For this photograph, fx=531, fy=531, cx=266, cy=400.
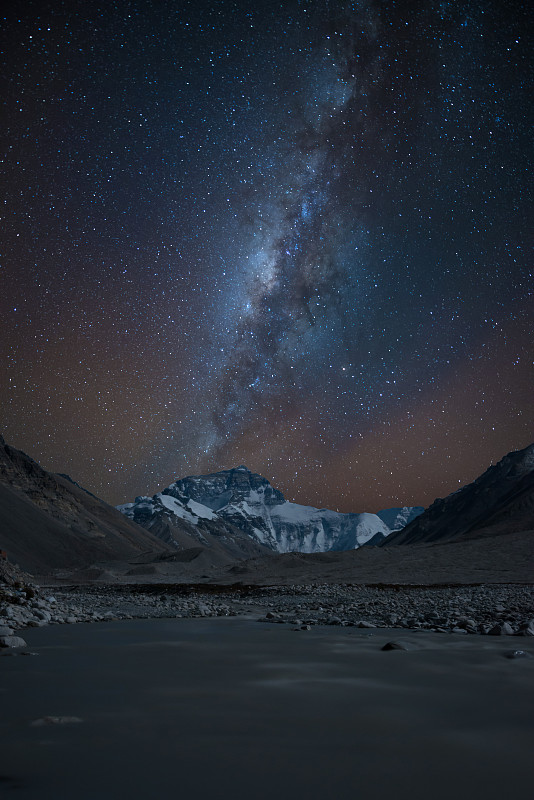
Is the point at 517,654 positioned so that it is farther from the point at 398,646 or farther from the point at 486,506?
the point at 486,506

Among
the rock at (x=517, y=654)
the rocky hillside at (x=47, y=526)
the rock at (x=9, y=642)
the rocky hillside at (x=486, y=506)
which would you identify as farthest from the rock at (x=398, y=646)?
the rocky hillside at (x=47, y=526)

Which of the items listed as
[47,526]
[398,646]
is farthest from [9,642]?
[47,526]

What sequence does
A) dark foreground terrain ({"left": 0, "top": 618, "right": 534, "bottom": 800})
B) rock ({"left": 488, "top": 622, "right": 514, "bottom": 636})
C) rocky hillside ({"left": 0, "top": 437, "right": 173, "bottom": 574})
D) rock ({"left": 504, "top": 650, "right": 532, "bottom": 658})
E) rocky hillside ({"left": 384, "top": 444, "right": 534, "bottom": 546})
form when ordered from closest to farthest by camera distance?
dark foreground terrain ({"left": 0, "top": 618, "right": 534, "bottom": 800}) < rock ({"left": 504, "top": 650, "right": 532, "bottom": 658}) < rock ({"left": 488, "top": 622, "right": 514, "bottom": 636}) < rocky hillside ({"left": 0, "top": 437, "right": 173, "bottom": 574}) < rocky hillside ({"left": 384, "top": 444, "right": 534, "bottom": 546})

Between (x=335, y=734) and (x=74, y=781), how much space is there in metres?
2.15

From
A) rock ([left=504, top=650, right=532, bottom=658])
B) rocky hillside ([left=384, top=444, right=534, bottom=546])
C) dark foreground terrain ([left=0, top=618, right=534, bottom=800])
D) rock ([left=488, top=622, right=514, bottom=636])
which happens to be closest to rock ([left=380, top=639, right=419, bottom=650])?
dark foreground terrain ([left=0, top=618, right=534, bottom=800])

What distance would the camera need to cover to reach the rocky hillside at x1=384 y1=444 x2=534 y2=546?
4505 inches

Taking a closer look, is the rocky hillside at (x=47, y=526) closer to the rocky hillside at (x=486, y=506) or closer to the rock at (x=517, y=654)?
the rocky hillside at (x=486, y=506)

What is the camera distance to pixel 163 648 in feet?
34.4

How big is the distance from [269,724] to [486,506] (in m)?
158

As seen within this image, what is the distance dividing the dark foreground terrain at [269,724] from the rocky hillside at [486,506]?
348 feet

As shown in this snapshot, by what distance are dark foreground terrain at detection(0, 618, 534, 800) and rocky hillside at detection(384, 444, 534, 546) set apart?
348 feet

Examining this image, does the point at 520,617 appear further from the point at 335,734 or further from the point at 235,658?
the point at 335,734

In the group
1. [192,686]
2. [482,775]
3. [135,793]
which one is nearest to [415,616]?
[192,686]

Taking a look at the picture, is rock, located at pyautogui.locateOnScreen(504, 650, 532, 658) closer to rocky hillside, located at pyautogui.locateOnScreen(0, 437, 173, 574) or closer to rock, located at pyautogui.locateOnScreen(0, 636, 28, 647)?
rock, located at pyautogui.locateOnScreen(0, 636, 28, 647)
